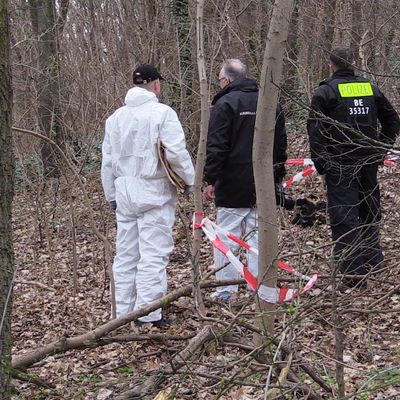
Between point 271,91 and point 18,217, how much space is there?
28.0ft

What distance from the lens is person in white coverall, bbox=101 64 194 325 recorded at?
5.40 metres

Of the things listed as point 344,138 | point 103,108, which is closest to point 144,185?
point 344,138

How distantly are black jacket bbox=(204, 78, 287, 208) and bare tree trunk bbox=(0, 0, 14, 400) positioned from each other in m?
3.43

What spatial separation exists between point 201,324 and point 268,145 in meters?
1.81

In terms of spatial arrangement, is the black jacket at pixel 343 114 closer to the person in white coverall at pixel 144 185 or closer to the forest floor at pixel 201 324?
the forest floor at pixel 201 324

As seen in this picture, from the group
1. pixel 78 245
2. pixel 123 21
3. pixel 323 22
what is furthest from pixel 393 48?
pixel 78 245

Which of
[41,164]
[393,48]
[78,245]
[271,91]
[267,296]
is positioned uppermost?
[393,48]

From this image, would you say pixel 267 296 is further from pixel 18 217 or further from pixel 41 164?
pixel 18 217

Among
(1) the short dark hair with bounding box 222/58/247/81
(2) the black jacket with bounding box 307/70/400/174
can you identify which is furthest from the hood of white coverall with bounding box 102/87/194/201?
(2) the black jacket with bounding box 307/70/400/174

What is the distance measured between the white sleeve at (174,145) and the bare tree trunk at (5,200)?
114 inches

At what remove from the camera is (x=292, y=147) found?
1082 cm

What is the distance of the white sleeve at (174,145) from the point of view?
5348 mm

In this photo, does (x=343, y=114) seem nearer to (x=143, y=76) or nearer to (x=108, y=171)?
(x=143, y=76)

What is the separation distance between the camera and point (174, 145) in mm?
5355
